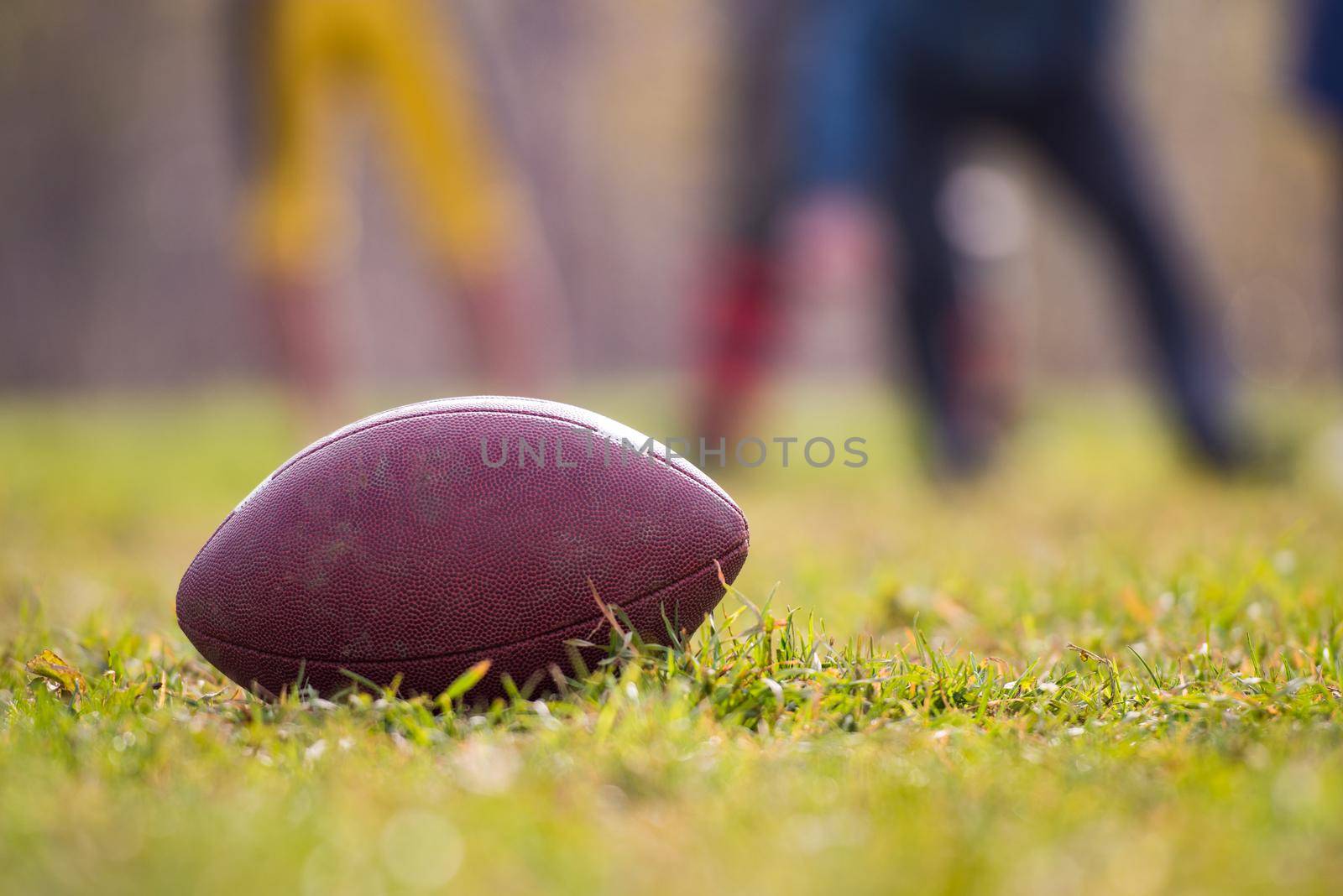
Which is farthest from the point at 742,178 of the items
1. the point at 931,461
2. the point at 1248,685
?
the point at 1248,685

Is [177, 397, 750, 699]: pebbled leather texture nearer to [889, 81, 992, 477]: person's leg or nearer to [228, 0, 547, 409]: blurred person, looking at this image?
[889, 81, 992, 477]: person's leg

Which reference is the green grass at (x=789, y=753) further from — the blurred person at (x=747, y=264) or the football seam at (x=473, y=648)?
the blurred person at (x=747, y=264)

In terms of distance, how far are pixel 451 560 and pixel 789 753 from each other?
0.52 meters

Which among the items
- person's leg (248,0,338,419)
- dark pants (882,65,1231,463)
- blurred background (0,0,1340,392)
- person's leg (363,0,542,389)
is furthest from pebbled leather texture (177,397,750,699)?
blurred background (0,0,1340,392)

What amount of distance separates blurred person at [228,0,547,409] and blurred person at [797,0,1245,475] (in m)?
1.42

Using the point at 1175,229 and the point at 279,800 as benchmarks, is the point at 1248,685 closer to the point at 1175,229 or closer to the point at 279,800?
the point at 279,800

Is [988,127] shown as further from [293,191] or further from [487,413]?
[487,413]

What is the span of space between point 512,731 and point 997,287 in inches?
213

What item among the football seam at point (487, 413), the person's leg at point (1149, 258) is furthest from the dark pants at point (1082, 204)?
the football seam at point (487, 413)

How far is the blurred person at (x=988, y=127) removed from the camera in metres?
4.31

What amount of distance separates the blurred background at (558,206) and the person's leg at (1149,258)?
735 centimetres

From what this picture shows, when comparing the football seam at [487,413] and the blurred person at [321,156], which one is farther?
the blurred person at [321,156]

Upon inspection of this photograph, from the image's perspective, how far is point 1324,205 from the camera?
12805 mm

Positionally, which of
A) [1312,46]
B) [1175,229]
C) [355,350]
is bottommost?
[355,350]
